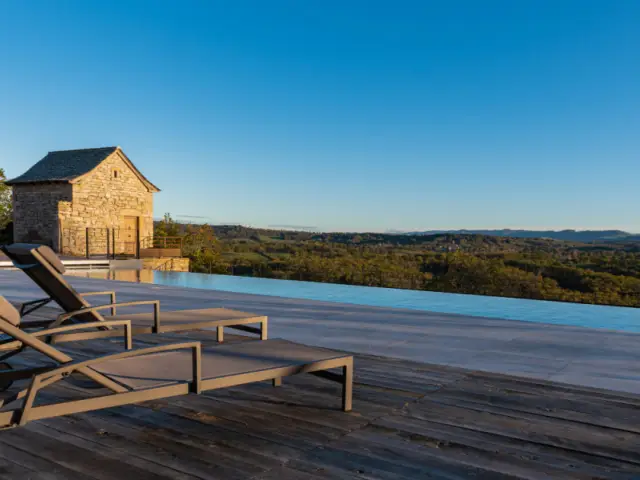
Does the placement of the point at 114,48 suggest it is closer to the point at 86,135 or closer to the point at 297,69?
the point at 297,69

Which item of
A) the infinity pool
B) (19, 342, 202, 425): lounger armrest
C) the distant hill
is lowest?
the infinity pool

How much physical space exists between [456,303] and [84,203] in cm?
1941

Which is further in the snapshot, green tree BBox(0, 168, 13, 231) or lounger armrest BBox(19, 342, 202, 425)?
green tree BBox(0, 168, 13, 231)

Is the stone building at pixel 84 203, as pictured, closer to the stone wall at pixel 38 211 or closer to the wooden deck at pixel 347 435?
the stone wall at pixel 38 211

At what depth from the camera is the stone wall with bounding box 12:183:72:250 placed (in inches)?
878

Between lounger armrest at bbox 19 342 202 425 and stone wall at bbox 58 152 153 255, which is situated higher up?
stone wall at bbox 58 152 153 255

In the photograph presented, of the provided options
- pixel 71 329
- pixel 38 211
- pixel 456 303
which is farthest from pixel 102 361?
pixel 38 211

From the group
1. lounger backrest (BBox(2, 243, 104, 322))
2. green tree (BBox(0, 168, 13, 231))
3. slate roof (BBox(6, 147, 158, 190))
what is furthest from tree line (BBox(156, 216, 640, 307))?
green tree (BBox(0, 168, 13, 231))

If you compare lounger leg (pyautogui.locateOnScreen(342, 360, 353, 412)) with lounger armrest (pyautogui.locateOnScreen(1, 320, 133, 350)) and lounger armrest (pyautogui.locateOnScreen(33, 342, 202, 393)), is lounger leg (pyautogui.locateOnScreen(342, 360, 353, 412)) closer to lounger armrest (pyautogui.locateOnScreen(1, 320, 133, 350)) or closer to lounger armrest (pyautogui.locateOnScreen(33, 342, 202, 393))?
lounger armrest (pyautogui.locateOnScreen(33, 342, 202, 393))

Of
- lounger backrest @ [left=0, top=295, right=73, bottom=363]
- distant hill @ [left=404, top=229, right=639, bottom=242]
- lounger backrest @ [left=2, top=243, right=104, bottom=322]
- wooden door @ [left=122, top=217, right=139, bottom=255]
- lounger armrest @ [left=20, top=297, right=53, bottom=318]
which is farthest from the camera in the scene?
wooden door @ [left=122, top=217, right=139, bottom=255]

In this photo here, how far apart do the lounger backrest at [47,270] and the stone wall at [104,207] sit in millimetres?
20650

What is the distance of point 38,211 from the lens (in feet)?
75.6

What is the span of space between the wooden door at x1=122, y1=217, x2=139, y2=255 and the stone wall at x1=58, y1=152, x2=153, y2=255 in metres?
0.17

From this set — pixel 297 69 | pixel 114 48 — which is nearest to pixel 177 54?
pixel 114 48
